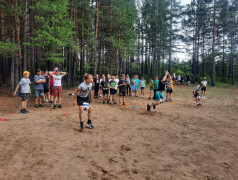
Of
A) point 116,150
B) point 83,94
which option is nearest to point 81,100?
point 83,94

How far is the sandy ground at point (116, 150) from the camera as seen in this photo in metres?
3.02

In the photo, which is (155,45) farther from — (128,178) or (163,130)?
(128,178)

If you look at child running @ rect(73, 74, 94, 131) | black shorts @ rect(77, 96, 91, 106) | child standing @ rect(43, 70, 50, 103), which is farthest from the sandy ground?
child standing @ rect(43, 70, 50, 103)

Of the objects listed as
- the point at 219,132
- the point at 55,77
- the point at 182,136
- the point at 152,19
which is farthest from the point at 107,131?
the point at 152,19

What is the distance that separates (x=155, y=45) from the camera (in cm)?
2786

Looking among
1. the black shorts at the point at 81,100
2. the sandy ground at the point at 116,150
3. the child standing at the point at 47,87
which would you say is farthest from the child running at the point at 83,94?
the child standing at the point at 47,87

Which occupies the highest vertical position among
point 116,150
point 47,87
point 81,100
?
point 47,87

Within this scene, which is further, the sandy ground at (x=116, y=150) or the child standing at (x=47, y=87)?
the child standing at (x=47, y=87)

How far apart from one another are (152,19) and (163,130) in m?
24.6

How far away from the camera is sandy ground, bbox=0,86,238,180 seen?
302cm

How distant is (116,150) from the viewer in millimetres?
3990

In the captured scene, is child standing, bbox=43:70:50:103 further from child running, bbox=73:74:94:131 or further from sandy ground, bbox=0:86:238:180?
child running, bbox=73:74:94:131

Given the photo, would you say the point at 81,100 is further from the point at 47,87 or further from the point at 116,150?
the point at 47,87

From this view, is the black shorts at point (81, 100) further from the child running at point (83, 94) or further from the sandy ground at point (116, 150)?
the sandy ground at point (116, 150)
